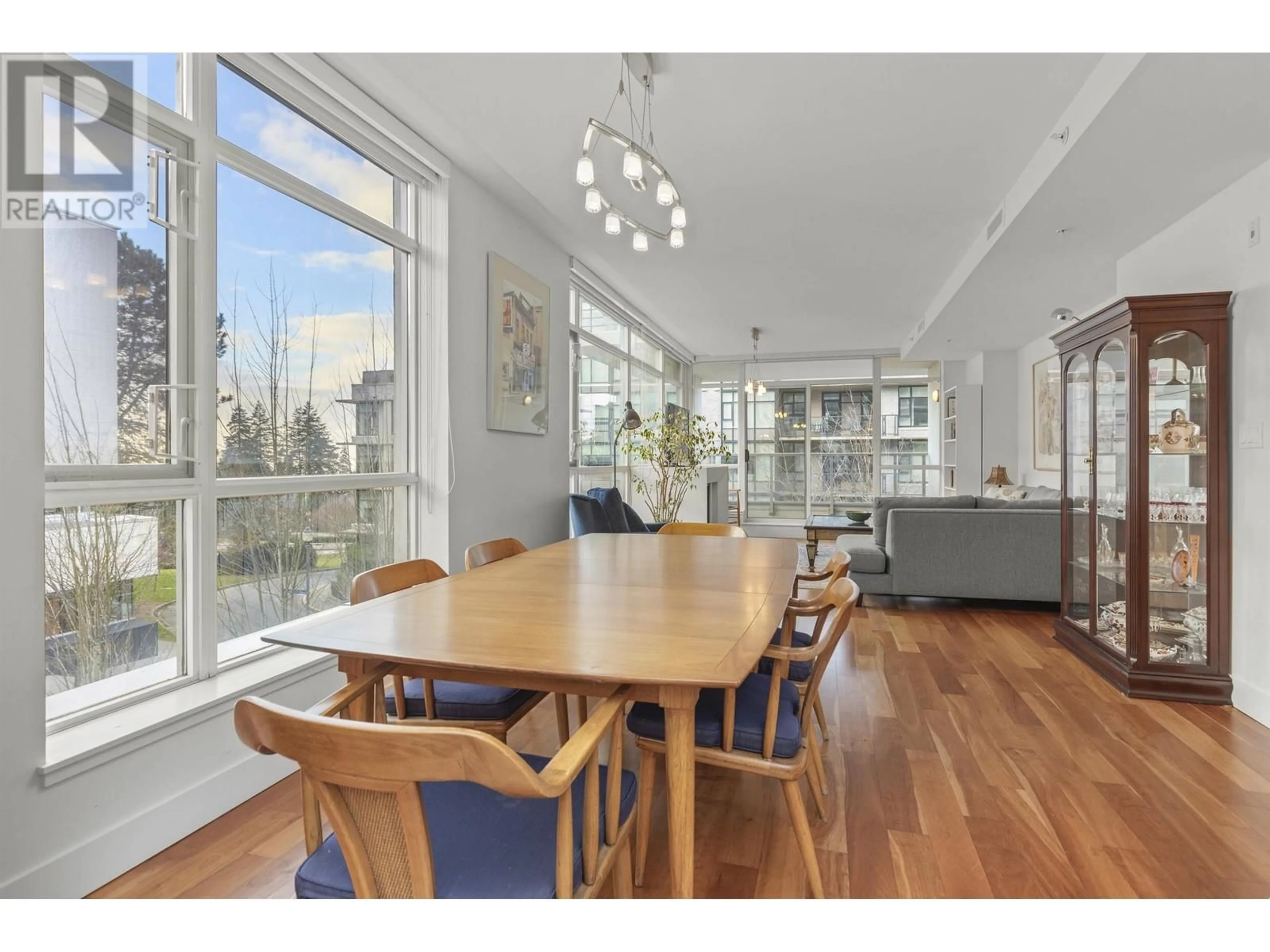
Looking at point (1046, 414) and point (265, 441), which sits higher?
point (1046, 414)

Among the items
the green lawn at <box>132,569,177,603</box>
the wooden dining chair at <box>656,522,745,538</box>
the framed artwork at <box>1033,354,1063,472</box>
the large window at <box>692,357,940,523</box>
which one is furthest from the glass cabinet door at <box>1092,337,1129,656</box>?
the large window at <box>692,357,940,523</box>

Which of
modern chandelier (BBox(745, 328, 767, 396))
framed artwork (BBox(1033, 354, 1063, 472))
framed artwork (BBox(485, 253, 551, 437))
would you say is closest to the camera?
framed artwork (BBox(485, 253, 551, 437))

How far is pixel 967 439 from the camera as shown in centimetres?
775

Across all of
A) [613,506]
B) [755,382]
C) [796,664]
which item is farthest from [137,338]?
[755,382]

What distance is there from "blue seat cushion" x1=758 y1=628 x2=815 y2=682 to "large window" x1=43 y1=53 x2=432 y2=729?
5.90ft

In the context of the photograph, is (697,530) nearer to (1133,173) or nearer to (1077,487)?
(1077,487)

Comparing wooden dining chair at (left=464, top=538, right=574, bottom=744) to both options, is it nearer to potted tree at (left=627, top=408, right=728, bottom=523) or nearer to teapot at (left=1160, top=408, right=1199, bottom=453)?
teapot at (left=1160, top=408, right=1199, bottom=453)

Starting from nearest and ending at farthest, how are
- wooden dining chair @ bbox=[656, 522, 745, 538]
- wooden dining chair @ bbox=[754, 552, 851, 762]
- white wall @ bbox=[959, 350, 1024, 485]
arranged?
wooden dining chair @ bbox=[754, 552, 851, 762], wooden dining chair @ bbox=[656, 522, 745, 538], white wall @ bbox=[959, 350, 1024, 485]

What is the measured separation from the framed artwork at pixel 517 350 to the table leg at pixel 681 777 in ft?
8.76

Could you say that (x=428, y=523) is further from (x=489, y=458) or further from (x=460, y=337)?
(x=460, y=337)

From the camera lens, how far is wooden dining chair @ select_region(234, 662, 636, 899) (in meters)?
0.81

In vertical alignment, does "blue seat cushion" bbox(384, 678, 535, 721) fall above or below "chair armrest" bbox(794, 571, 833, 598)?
below

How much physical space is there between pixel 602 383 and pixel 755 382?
9.70ft

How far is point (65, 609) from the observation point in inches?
68.7
